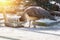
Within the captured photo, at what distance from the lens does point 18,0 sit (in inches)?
606

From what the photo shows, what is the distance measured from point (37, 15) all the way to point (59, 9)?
23.2 ft

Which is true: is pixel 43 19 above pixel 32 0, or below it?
below

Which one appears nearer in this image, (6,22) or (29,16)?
(6,22)

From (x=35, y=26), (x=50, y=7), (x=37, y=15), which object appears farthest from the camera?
(x=50, y=7)

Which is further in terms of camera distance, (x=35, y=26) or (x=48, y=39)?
(x=35, y=26)

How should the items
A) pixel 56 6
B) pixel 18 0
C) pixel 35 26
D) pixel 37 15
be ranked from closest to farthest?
pixel 35 26, pixel 37 15, pixel 18 0, pixel 56 6

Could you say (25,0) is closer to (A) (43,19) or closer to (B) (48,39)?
(A) (43,19)

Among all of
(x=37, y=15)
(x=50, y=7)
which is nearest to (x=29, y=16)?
(x=37, y=15)

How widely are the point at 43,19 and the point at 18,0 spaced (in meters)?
4.19

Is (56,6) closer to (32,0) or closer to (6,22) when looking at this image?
(32,0)

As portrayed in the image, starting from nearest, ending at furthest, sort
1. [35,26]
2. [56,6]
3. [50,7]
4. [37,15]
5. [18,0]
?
[35,26]
[37,15]
[18,0]
[50,7]
[56,6]

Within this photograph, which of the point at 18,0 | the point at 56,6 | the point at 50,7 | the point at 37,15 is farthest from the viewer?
the point at 56,6

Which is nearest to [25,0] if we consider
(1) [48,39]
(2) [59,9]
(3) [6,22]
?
(2) [59,9]

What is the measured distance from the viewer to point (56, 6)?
1786 cm
